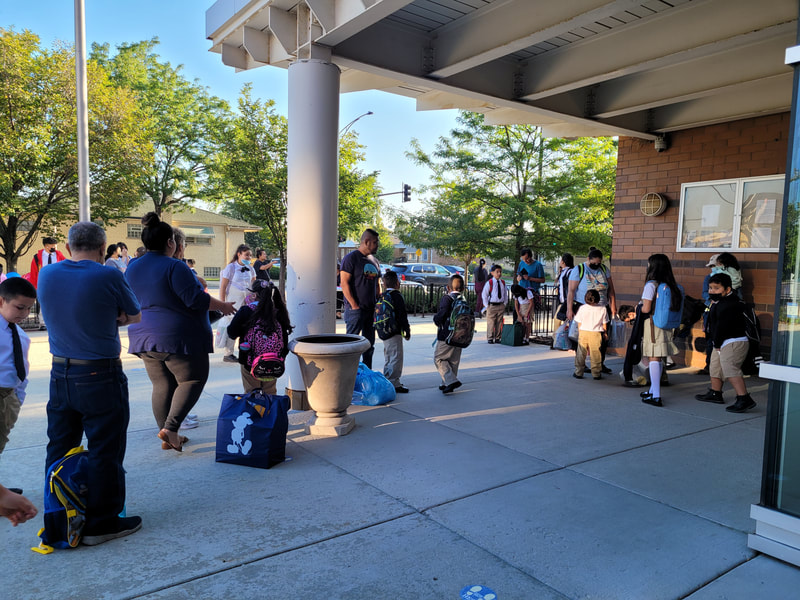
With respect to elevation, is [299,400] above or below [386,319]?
below

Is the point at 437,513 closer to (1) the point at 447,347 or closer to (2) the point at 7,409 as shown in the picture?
(2) the point at 7,409

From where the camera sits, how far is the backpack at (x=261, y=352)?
187 inches

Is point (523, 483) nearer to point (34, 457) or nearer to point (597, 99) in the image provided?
point (34, 457)

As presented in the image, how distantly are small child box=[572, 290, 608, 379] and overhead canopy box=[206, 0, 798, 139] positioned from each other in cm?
287

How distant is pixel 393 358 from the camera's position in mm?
6910

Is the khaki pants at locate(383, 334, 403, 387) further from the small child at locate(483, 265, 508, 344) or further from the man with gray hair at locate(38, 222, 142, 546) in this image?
the small child at locate(483, 265, 508, 344)

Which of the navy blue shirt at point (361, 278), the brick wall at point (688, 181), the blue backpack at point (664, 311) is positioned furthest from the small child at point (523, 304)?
the navy blue shirt at point (361, 278)

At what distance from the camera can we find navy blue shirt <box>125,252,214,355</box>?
167 inches

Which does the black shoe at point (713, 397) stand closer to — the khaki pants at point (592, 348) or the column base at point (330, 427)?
the khaki pants at point (592, 348)

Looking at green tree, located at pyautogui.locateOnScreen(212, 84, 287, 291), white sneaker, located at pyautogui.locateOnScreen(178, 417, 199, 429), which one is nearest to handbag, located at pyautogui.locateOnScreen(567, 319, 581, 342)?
white sneaker, located at pyautogui.locateOnScreen(178, 417, 199, 429)

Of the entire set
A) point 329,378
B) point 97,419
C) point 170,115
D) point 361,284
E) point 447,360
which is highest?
point 170,115

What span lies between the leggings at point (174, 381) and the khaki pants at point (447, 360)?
10.3 feet

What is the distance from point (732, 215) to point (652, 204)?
1.25m

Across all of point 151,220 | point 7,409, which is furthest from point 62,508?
point 151,220
